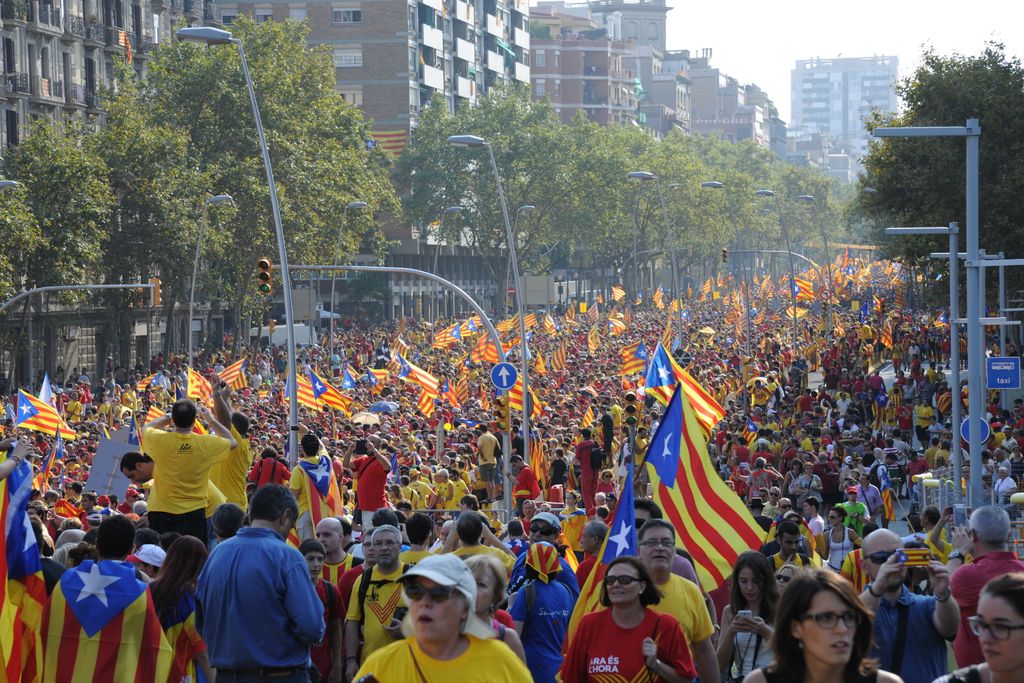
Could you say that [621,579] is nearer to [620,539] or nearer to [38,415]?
[620,539]

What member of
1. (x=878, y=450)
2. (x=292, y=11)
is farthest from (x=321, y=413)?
(x=292, y=11)

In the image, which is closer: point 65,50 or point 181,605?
point 181,605

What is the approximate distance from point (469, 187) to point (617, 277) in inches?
1098

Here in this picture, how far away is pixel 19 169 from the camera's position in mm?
48156

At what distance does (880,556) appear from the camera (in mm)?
7465

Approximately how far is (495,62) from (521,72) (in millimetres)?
7577

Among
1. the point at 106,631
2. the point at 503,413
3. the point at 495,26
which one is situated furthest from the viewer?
the point at 495,26

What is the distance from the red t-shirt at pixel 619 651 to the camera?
6672 mm

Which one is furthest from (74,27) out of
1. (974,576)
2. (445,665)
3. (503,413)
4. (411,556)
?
(445,665)

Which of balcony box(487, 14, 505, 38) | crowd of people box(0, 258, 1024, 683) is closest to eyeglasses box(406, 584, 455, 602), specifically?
crowd of people box(0, 258, 1024, 683)

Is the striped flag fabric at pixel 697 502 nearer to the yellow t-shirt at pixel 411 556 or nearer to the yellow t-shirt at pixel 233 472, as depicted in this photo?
the yellow t-shirt at pixel 411 556

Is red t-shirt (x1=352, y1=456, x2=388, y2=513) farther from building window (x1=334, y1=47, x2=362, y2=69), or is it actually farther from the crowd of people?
building window (x1=334, y1=47, x2=362, y2=69)

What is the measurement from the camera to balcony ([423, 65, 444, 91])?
99312 millimetres

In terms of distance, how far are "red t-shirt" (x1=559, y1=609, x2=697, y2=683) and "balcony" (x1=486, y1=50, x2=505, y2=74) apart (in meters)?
108
